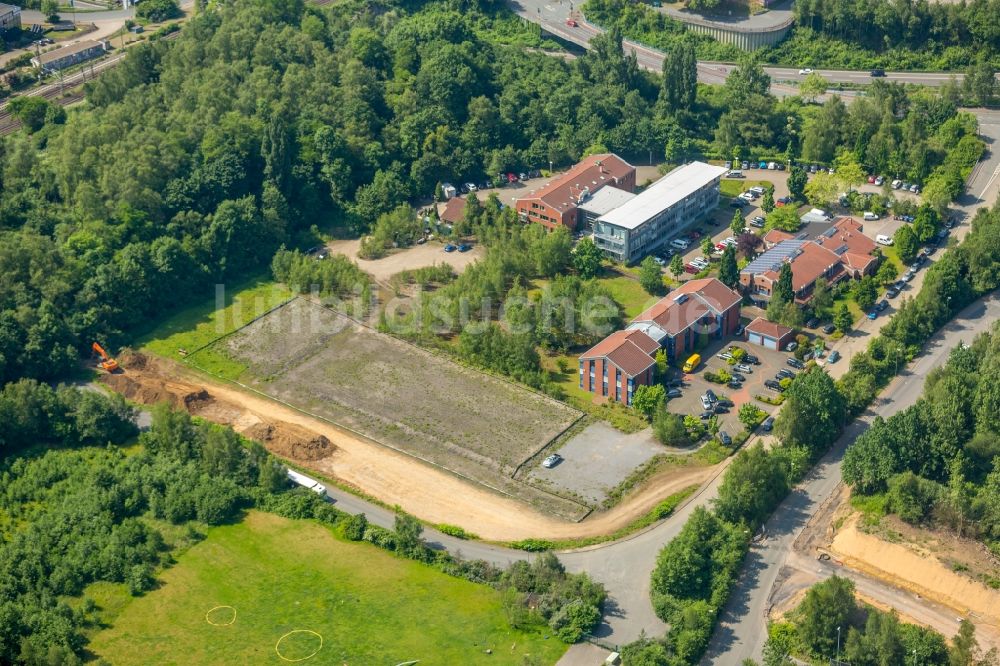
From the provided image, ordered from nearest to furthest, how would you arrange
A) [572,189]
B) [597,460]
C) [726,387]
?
1. [597,460]
2. [726,387]
3. [572,189]

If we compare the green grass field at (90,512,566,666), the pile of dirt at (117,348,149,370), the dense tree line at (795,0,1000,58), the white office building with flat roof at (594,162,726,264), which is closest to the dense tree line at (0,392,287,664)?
the green grass field at (90,512,566,666)

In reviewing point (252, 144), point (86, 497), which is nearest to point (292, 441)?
point (86, 497)

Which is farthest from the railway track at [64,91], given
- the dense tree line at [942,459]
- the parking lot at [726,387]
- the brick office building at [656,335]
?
the dense tree line at [942,459]

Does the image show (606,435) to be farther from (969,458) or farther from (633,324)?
(969,458)

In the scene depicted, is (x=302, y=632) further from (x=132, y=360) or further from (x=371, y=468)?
(x=132, y=360)

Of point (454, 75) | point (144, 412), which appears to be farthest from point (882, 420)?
point (454, 75)

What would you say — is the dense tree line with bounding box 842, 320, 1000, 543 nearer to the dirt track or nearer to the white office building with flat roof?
the dirt track

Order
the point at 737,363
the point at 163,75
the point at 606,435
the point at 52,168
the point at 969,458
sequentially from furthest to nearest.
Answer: the point at 163,75 < the point at 52,168 < the point at 737,363 < the point at 606,435 < the point at 969,458
